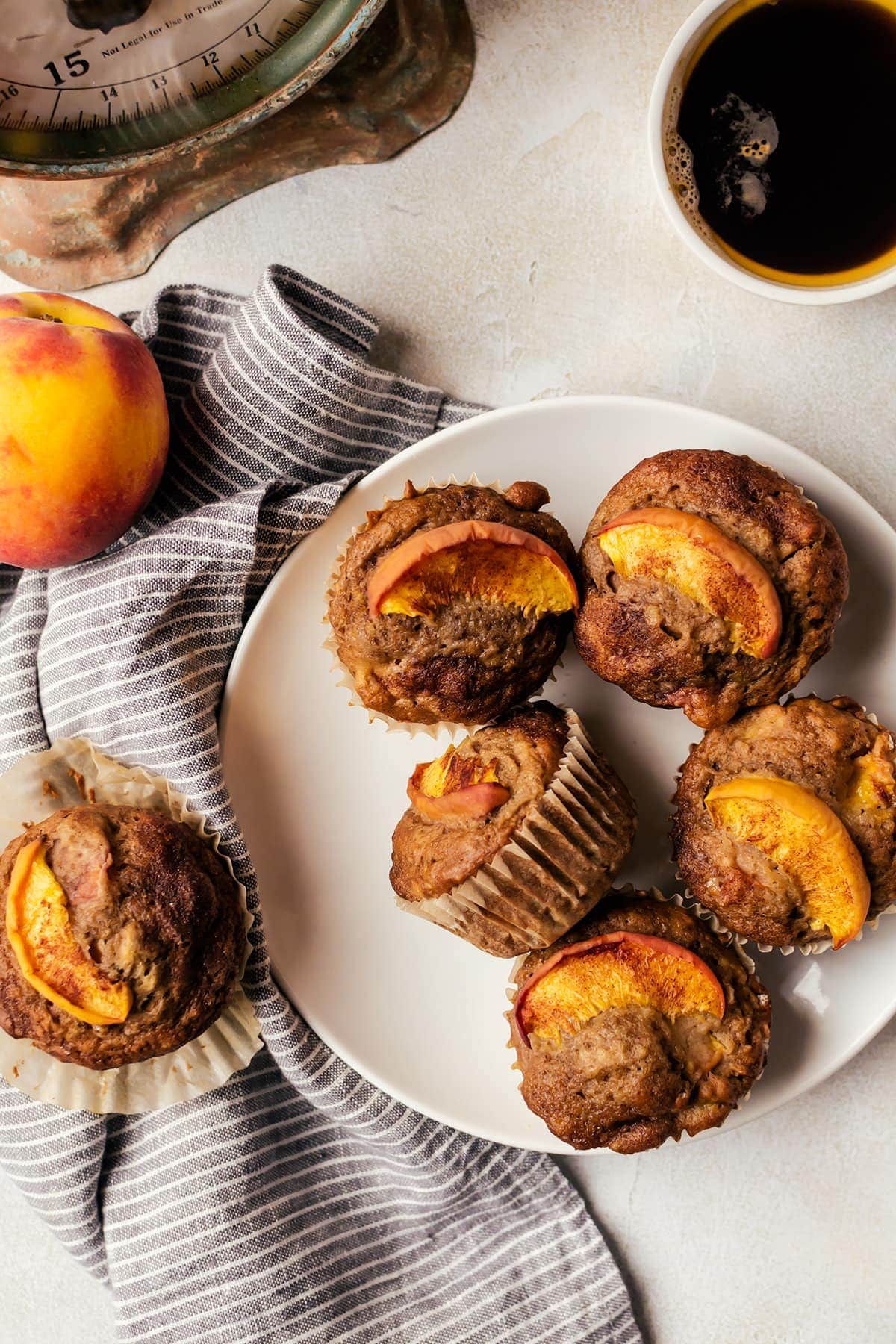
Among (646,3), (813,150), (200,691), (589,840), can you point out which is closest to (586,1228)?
(589,840)

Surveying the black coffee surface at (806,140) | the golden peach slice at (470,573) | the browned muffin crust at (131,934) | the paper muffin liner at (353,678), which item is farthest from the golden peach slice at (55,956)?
the black coffee surface at (806,140)

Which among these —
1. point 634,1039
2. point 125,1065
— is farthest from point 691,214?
point 125,1065

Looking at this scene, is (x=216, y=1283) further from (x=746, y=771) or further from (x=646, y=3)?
(x=646, y=3)

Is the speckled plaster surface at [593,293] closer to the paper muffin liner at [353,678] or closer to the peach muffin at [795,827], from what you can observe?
the paper muffin liner at [353,678]

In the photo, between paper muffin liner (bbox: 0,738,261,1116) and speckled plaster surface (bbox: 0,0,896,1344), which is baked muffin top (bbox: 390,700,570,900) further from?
speckled plaster surface (bbox: 0,0,896,1344)

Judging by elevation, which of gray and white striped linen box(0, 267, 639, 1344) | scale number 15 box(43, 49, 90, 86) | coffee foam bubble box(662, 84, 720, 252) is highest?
coffee foam bubble box(662, 84, 720, 252)

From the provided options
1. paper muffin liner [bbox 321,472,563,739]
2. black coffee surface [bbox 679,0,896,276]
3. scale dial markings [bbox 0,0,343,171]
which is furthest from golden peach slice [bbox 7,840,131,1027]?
black coffee surface [bbox 679,0,896,276]

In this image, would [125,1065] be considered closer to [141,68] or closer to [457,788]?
[457,788]
